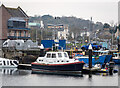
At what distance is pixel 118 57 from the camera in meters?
80.2

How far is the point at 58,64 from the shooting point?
188 ft

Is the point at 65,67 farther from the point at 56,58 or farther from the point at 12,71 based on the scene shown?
the point at 12,71

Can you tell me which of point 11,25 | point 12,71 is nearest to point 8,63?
point 12,71

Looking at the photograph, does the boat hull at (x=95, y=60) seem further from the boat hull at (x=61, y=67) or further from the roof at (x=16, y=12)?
the roof at (x=16, y=12)

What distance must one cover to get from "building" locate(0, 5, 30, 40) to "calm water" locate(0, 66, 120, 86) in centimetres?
4054

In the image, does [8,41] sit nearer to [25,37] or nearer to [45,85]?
[25,37]

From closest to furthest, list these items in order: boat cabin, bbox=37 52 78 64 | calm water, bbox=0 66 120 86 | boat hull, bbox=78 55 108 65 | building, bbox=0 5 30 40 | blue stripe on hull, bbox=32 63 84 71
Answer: calm water, bbox=0 66 120 86 → blue stripe on hull, bbox=32 63 84 71 → boat cabin, bbox=37 52 78 64 → boat hull, bbox=78 55 108 65 → building, bbox=0 5 30 40

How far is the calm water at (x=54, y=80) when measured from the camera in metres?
46.8

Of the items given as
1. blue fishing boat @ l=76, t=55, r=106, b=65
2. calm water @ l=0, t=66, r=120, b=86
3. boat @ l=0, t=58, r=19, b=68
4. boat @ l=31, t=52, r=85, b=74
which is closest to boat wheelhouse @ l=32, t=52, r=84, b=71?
boat @ l=31, t=52, r=85, b=74

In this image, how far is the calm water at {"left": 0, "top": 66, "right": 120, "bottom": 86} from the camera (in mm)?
46781

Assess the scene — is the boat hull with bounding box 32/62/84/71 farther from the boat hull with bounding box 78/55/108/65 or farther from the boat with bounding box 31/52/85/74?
the boat hull with bounding box 78/55/108/65

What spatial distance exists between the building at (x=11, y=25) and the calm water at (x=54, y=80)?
40536mm

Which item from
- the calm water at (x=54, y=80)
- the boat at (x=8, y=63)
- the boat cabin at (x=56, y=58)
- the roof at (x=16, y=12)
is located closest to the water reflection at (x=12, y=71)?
the boat at (x=8, y=63)

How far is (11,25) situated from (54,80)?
165 feet
